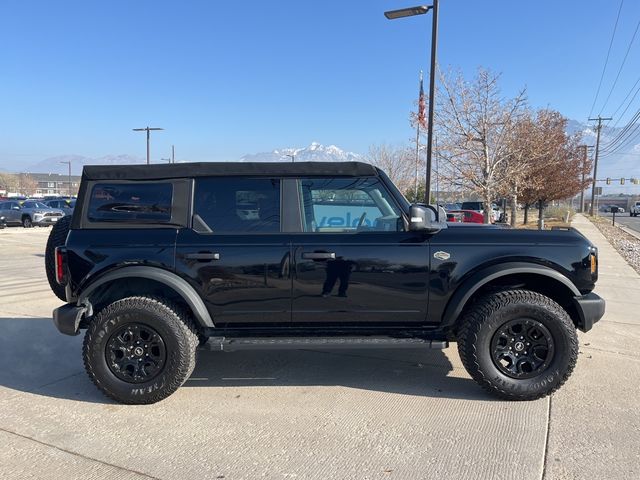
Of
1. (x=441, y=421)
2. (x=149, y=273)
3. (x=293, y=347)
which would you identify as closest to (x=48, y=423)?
(x=149, y=273)

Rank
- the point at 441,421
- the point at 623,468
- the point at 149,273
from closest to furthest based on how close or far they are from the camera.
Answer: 1. the point at 623,468
2. the point at 441,421
3. the point at 149,273

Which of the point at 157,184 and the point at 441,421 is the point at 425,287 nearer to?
the point at 441,421

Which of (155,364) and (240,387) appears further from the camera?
(240,387)

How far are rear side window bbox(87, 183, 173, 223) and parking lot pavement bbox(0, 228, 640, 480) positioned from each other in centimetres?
147

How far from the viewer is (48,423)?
359 centimetres

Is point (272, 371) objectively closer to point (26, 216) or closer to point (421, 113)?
point (421, 113)

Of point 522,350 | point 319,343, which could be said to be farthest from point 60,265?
point 522,350

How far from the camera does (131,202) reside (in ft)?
13.4

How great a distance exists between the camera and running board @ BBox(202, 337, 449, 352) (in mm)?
3867

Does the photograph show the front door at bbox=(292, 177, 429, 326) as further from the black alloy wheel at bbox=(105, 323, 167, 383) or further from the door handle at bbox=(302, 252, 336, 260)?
the black alloy wheel at bbox=(105, 323, 167, 383)

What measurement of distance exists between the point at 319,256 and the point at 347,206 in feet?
1.65

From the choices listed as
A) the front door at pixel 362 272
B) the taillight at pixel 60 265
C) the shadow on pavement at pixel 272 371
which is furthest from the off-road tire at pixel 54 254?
the front door at pixel 362 272

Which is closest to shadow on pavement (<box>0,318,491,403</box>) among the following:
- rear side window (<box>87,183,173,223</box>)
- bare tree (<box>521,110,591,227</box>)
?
rear side window (<box>87,183,173,223</box>)

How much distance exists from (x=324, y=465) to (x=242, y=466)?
1.61 ft
